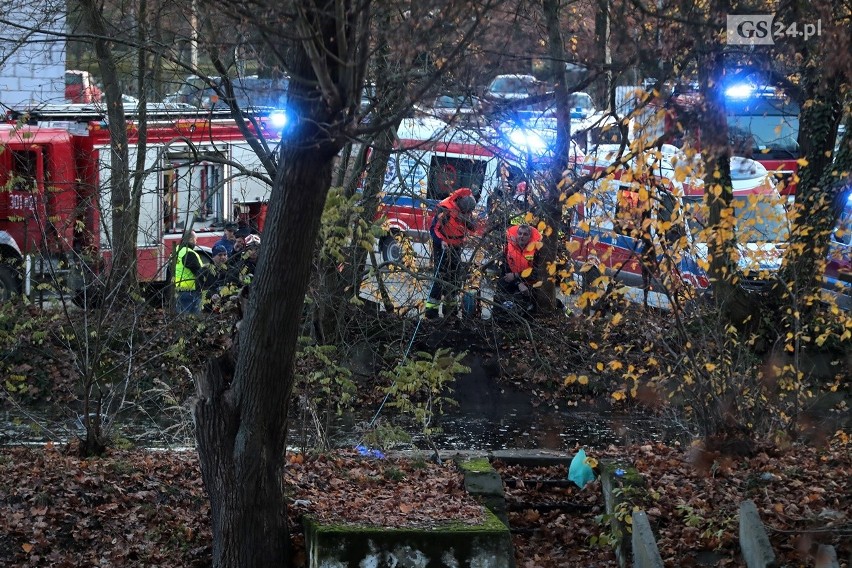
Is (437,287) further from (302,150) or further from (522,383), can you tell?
(302,150)

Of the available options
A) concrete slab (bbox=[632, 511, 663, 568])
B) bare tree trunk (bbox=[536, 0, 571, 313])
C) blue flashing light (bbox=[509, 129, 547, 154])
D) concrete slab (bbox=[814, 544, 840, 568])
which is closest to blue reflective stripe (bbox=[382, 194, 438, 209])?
blue flashing light (bbox=[509, 129, 547, 154])

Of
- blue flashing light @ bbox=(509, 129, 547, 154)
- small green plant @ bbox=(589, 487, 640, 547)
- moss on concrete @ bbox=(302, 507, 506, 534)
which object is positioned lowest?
small green plant @ bbox=(589, 487, 640, 547)

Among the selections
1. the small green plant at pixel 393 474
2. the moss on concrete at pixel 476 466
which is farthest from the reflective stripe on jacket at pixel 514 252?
the small green plant at pixel 393 474

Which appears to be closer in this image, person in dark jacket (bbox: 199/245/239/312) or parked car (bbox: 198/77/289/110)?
parked car (bbox: 198/77/289/110)

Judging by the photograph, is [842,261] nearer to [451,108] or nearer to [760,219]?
[760,219]

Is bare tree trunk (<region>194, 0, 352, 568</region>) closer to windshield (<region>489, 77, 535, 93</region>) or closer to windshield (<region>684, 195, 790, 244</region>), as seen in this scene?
windshield (<region>684, 195, 790, 244</region>)

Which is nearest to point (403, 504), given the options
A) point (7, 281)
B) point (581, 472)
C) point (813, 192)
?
point (581, 472)

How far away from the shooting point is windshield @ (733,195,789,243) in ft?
28.1

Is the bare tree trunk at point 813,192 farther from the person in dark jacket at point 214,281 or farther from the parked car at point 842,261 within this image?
the person in dark jacket at point 214,281

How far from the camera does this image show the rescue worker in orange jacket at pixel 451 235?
39.9 feet

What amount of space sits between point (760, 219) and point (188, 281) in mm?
7005

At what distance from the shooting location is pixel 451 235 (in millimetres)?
12250

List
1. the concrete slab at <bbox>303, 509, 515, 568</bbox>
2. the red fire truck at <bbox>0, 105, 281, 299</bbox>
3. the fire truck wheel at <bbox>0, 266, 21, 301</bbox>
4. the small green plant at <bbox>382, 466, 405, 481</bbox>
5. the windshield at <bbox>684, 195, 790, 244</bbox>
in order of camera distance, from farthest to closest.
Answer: the fire truck wheel at <bbox>0, 266, 21, 301</bbox>, the red fire truck at <bbox>0, 105, 281, 299</bbox>, the windshield at <bbox>684, 195, 790, 244</bbox>, the small green plant at <bbox>382, 466, 405, 481</bbox>, the concrete slab at <bbox>303, 509, 515, 568</bbox>

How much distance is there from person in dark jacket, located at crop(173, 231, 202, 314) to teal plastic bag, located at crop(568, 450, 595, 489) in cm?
507
